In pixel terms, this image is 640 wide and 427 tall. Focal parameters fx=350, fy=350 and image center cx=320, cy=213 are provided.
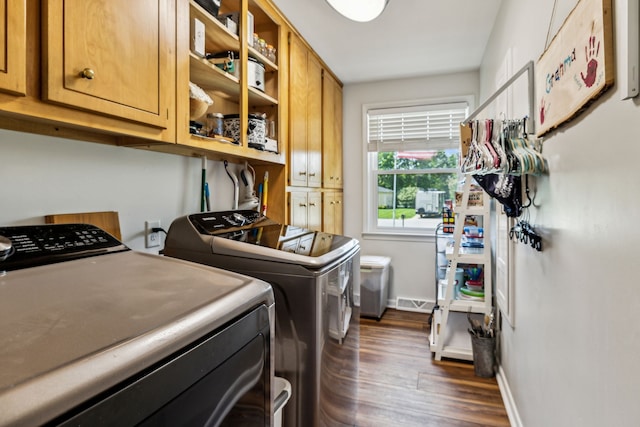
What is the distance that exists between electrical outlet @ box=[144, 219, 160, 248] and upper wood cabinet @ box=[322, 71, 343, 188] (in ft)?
5.67

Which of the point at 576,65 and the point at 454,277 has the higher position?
the point at 576,65

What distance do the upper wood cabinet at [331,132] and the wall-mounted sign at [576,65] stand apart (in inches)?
77.7

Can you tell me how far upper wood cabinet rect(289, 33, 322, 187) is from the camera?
94.3 inches

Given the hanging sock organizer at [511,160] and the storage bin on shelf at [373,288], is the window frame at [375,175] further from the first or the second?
the hanging sock organizer at [511,160]

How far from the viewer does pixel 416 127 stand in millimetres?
3639

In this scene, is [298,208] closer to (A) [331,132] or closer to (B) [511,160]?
(A) [331,132]

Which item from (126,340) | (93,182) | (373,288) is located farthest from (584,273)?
(373,288)

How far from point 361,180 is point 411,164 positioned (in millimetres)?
551

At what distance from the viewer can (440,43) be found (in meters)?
2.77

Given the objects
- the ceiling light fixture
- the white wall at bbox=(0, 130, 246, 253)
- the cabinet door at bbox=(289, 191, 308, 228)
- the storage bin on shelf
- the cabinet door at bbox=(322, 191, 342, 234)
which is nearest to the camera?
the white wall at bbox=(0, 130, 246, 253)

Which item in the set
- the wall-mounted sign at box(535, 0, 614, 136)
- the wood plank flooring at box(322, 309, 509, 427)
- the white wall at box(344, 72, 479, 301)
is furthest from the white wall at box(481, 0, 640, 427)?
the white wall at box(344, 72, 479, 301)

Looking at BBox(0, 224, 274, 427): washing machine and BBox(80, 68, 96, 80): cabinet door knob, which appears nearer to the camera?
BBox(0, 224, 274, 427): washing machine

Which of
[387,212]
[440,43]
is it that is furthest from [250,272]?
[387,212]

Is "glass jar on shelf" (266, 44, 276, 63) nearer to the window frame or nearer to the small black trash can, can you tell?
the window frame
